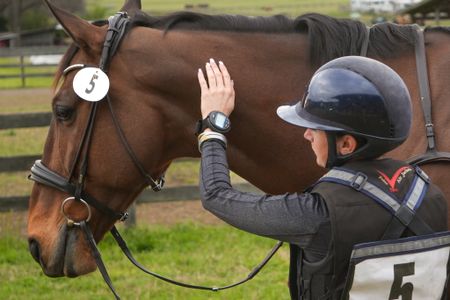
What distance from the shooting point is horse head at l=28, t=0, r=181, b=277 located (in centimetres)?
290

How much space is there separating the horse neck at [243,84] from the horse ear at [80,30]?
6.2 inches

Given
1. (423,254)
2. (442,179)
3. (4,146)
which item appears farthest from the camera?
(4,146)

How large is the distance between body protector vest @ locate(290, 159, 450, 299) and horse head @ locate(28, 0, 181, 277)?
1.08 m

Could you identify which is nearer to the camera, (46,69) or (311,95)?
(311,95)

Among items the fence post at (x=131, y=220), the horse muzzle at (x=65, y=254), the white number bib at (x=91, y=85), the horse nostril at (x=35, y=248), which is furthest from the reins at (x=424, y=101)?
the fence post at (x=131, y=220)

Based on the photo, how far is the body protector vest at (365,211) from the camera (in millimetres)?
1992

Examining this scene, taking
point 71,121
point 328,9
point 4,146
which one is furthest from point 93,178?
point 328,9

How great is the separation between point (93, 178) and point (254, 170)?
73 centimetres

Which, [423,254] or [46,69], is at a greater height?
[423,254]

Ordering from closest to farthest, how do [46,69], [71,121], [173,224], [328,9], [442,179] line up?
[442,179], [71,121], [173,224], [46,69], [328,9]

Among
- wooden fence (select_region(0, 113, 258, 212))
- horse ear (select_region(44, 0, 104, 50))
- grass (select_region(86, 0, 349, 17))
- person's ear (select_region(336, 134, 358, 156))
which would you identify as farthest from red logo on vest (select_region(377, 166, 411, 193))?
grass (select_region(86, 0, 349, 17))

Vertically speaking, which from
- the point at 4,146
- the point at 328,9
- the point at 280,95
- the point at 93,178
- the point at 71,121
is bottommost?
the point at 328,9

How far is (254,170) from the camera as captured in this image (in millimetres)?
3064

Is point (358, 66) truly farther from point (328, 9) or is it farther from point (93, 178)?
point (328, 9)
